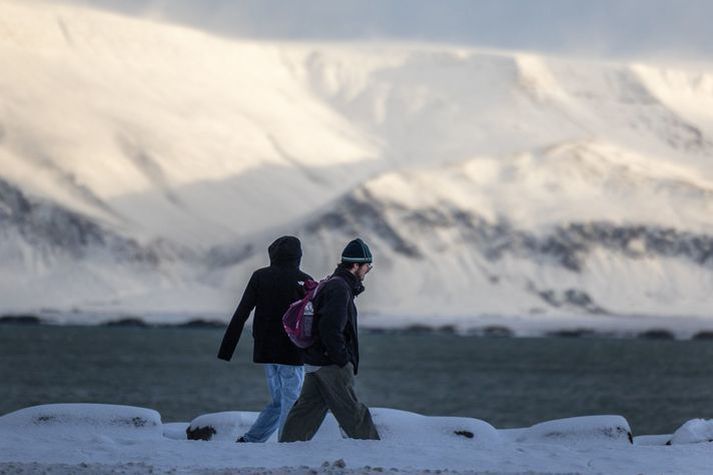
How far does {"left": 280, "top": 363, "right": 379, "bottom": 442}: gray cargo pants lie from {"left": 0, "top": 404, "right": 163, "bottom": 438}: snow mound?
7.02ft

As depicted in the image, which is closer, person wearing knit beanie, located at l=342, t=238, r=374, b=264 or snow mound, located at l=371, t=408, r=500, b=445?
person wearing knit beanie, located at l=342, t=238, r=374, b=264

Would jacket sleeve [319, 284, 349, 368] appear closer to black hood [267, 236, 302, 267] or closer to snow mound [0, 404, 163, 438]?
black hood [267, 236, 302, 267]

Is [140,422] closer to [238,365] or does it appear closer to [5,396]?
[5,396]

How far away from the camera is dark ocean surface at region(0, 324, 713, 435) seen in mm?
77875

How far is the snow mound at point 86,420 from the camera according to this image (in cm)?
1766

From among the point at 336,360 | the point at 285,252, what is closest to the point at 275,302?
the point at 285,252

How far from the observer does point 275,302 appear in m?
16.6

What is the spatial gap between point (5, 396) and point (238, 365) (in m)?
54.1

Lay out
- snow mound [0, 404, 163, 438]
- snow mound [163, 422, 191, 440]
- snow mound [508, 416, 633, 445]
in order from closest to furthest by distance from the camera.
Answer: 1. snow mound [0, 404, 163, 438]
2. snow mound [508, 416, 633, 445]
3. snow mound [163, 422, 191, 440]

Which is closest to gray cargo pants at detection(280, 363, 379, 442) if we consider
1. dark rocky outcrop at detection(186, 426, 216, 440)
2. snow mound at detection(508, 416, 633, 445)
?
dark rocky outcrop at detection(186, 426, 216, 440)

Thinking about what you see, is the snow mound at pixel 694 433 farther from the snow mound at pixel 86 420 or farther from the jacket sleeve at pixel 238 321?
the snow mound at pixel 86 420

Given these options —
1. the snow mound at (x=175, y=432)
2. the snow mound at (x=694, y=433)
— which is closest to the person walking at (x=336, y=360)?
the snow mound at (x=175, y=432)

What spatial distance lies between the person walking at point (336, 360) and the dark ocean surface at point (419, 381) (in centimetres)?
4772

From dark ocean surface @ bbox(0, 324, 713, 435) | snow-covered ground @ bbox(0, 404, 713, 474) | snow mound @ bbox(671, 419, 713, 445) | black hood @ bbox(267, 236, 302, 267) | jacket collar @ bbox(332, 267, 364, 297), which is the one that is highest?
dark ocean surface @ bbox(0, 324, 713, 435)
